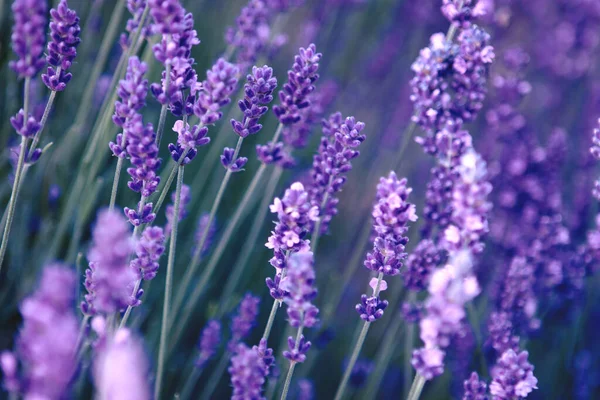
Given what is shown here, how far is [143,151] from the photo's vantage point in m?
1.39

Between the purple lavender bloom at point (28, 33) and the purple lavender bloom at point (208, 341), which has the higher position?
the purple lavender bloom at point (28, 33)

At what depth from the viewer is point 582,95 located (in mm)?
3973

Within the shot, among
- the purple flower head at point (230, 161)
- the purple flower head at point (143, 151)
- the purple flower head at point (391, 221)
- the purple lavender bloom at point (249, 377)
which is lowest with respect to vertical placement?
the purple lavender bloom at point (249, 377)

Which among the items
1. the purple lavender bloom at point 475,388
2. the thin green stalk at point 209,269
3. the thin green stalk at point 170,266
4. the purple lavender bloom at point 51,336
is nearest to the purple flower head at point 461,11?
the thin green stalk at point 209,269

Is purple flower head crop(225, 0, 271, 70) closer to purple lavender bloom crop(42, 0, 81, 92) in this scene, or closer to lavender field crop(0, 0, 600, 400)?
lavender field crop(0, 0, 600, 400)

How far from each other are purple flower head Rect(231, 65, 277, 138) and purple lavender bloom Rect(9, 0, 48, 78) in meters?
0.53

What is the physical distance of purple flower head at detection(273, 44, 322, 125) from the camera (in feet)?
5.38

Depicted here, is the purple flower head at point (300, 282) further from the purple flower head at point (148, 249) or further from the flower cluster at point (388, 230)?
the purple flower head at point (148, 249)

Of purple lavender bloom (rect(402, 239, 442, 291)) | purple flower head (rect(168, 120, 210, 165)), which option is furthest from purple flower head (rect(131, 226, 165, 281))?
purple lavender bloom (rect(402, 239, 442, 291))

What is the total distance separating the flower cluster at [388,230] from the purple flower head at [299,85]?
0.39 m

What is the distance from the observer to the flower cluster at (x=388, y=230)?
57.2 inches

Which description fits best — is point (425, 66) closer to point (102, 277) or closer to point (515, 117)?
point (515, 117)

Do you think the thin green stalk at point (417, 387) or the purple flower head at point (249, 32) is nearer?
the thin green stalk at point (417, 387)

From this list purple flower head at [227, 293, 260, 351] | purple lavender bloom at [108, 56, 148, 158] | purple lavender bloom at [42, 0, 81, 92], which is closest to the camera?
purple lavender bloom at [108, 56, 148, 158]
